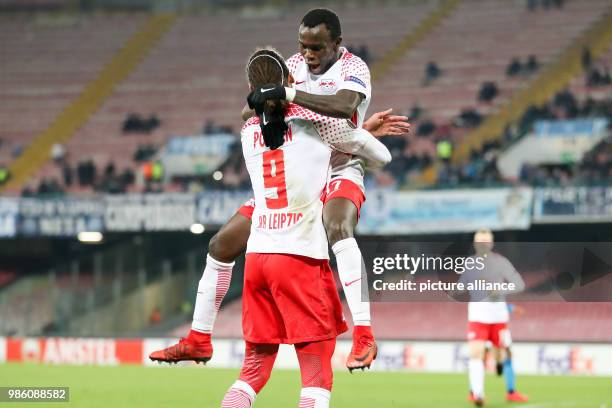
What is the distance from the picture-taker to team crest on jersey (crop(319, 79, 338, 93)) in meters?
6.84

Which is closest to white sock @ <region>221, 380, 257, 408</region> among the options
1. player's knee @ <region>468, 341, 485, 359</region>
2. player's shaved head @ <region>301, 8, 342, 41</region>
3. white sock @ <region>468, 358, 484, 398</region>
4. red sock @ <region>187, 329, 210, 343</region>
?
red sock @ <region>187, 329, 210, 343</region>

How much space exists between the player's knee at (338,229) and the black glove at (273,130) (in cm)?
56

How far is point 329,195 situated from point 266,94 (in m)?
0.85

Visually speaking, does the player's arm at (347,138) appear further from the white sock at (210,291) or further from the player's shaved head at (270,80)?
the white sock at (210,291)

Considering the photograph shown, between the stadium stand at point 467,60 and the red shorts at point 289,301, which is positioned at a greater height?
Answer: the stadium stand at point 467,60

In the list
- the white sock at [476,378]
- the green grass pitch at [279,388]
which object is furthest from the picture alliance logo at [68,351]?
the white sock at [476,378]

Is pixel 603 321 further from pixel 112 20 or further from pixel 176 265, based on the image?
pixel 112 20

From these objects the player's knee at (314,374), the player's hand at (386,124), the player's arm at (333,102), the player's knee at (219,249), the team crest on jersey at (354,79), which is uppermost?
the team crest on jersey at (354,79)

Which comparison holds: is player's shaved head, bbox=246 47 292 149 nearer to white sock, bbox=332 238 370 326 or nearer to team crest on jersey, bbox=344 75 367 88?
team crest on jersey, bbox=344 75 367 88

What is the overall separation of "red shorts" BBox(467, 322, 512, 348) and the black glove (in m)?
8.73

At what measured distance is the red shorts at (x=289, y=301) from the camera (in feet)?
21.7

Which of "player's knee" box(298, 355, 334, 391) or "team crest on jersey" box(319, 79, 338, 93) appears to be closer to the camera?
"player's knee" box(298, 355, 334, 391)

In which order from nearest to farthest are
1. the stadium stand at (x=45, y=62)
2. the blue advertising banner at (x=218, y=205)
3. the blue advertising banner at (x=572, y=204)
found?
the blue advertising banner at (x=572, y=204)
the blue advertising banner at (x=218, y=205)
the stadium stand at (x=45, y=62)

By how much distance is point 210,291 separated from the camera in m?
7.19
